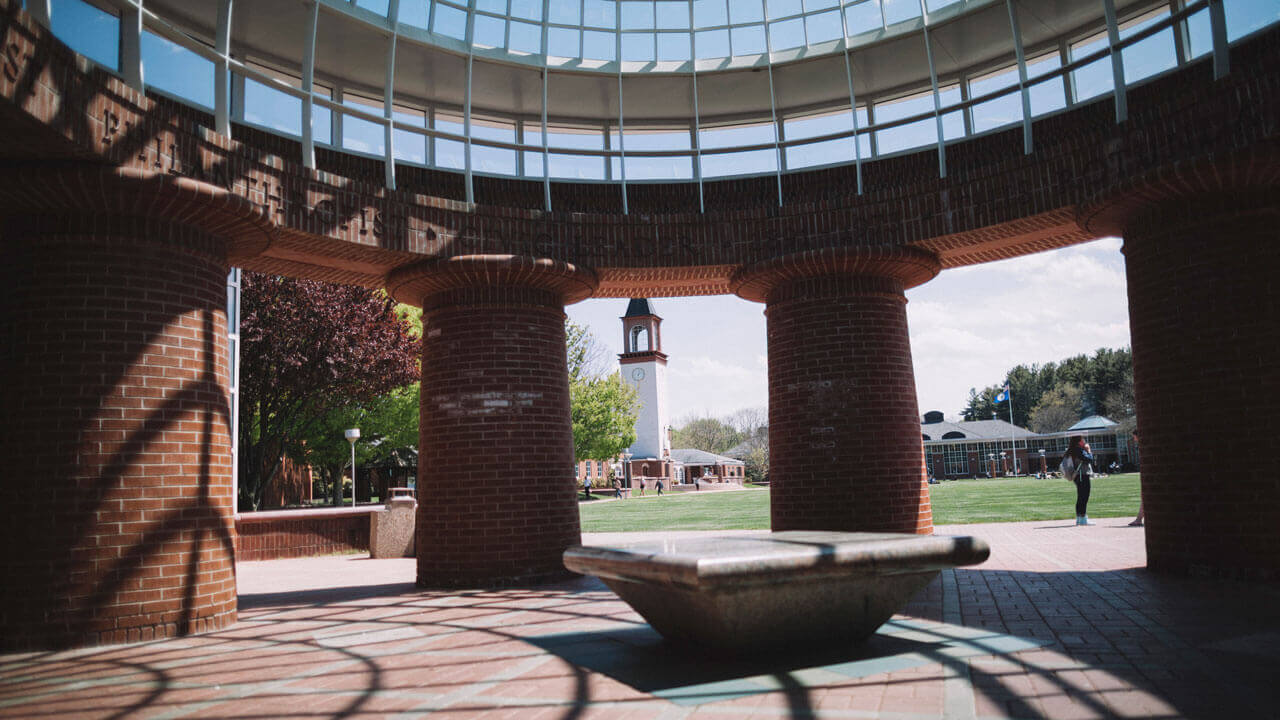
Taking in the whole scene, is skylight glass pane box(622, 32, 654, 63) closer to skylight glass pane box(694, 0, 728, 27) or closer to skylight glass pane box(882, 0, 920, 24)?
skylight glass pane box(694, 0, 728, 27)

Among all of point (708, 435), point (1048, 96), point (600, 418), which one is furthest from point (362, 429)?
point (708, 435)

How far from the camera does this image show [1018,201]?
8.93 metres

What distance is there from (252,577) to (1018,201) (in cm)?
1126

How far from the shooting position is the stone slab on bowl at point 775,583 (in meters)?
4.40

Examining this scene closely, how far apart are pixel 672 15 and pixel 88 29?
283 inches

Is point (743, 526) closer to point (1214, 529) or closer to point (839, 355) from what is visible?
point (839, 355)

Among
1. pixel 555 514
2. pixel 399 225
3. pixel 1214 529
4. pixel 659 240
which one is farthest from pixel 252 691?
pixel 1214 529

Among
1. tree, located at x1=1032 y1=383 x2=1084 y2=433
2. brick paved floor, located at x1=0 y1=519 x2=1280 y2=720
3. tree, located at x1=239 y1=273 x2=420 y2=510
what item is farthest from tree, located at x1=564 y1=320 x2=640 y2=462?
tree, located at x1=1032 y1=383 x2=1084 y2=433

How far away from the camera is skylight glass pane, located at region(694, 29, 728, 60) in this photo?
11.1 meters

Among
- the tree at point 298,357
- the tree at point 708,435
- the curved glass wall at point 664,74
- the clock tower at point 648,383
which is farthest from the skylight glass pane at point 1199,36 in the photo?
the tree at point 708,435

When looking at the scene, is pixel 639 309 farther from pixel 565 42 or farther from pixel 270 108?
pixel 270 108

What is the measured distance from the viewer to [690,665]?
15.9ft

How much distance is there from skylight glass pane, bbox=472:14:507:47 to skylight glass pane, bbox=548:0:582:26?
0.77 metres

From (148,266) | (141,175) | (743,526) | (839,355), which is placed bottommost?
(743,526)
